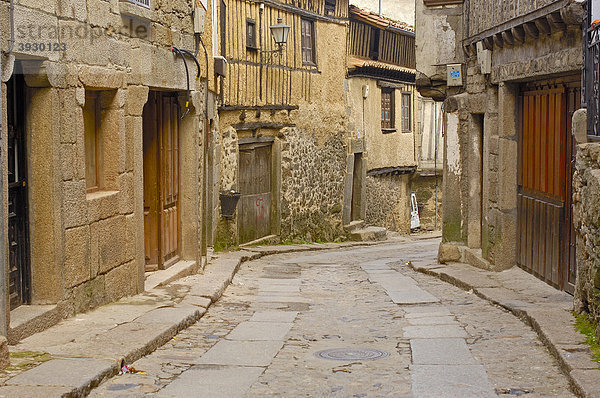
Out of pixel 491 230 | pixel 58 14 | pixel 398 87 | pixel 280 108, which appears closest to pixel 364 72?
pixel 398 87

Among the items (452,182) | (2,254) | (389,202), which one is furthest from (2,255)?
(389,202)

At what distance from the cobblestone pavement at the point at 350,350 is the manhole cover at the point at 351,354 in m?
0.03

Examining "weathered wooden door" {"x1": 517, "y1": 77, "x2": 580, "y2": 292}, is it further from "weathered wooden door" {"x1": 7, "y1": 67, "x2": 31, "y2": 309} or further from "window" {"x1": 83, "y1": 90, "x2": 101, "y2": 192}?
"weathered wooden door" {"x1": 7, "y1": 67, "x2": 31, "y2": 309}

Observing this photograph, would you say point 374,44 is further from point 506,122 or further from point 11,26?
point 11,26

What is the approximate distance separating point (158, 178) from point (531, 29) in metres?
4.02

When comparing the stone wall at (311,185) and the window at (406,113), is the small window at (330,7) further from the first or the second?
the window at (406,113)

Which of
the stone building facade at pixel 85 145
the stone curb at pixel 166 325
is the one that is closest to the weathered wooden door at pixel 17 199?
the stone building facade at pixel 85 145

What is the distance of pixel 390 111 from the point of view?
22125 millimetres

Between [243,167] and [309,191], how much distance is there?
2.59 meters

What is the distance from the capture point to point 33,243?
5867mm

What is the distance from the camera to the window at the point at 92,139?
6883 millimetres

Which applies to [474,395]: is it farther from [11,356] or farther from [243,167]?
[243,167]

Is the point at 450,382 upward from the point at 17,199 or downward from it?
downward

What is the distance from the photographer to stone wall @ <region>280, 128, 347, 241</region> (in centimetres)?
1659
